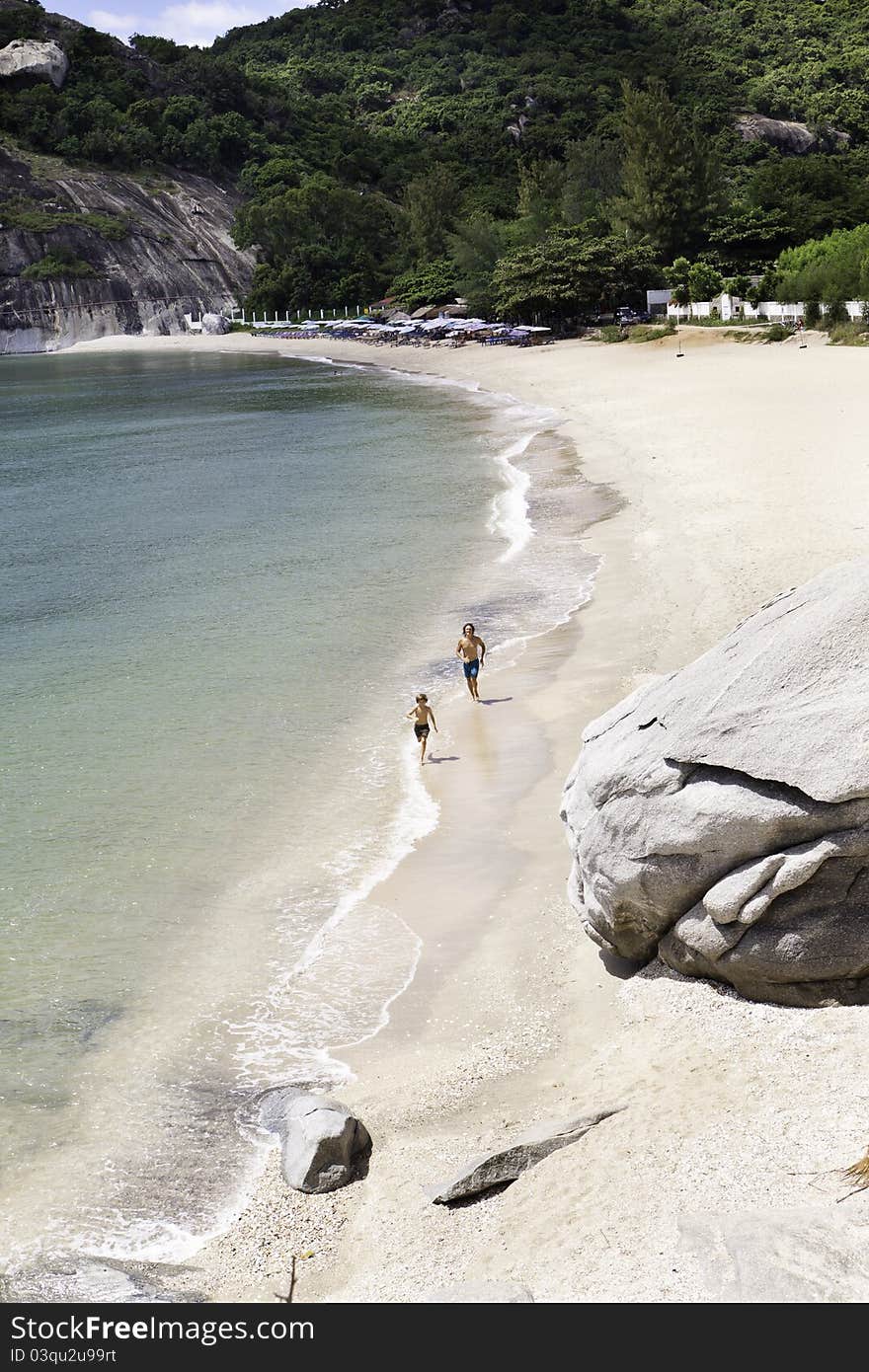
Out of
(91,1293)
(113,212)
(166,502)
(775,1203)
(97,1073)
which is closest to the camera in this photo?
(775,1203)

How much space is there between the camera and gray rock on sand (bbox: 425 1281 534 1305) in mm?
5562

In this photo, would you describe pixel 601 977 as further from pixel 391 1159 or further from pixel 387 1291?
pixel 387 1291

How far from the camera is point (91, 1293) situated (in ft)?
22.5

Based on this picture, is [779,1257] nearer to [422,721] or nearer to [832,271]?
[422,721]

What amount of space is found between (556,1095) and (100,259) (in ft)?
482

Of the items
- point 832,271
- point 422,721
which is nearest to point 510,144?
point 832,271

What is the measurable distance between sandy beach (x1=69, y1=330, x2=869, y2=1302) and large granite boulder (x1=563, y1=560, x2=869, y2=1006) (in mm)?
361

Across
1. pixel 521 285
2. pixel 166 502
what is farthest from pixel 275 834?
pixel 521 285

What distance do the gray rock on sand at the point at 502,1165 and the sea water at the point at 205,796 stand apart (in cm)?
163

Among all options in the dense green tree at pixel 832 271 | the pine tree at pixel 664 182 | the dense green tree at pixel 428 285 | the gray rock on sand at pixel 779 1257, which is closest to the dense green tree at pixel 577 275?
the pine tree at pixel 664 182

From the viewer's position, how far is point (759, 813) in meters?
7.96

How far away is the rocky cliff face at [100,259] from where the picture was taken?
445 ft

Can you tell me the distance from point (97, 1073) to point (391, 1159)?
278cm

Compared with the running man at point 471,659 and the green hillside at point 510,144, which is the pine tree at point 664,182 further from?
the running man at point 471,659
